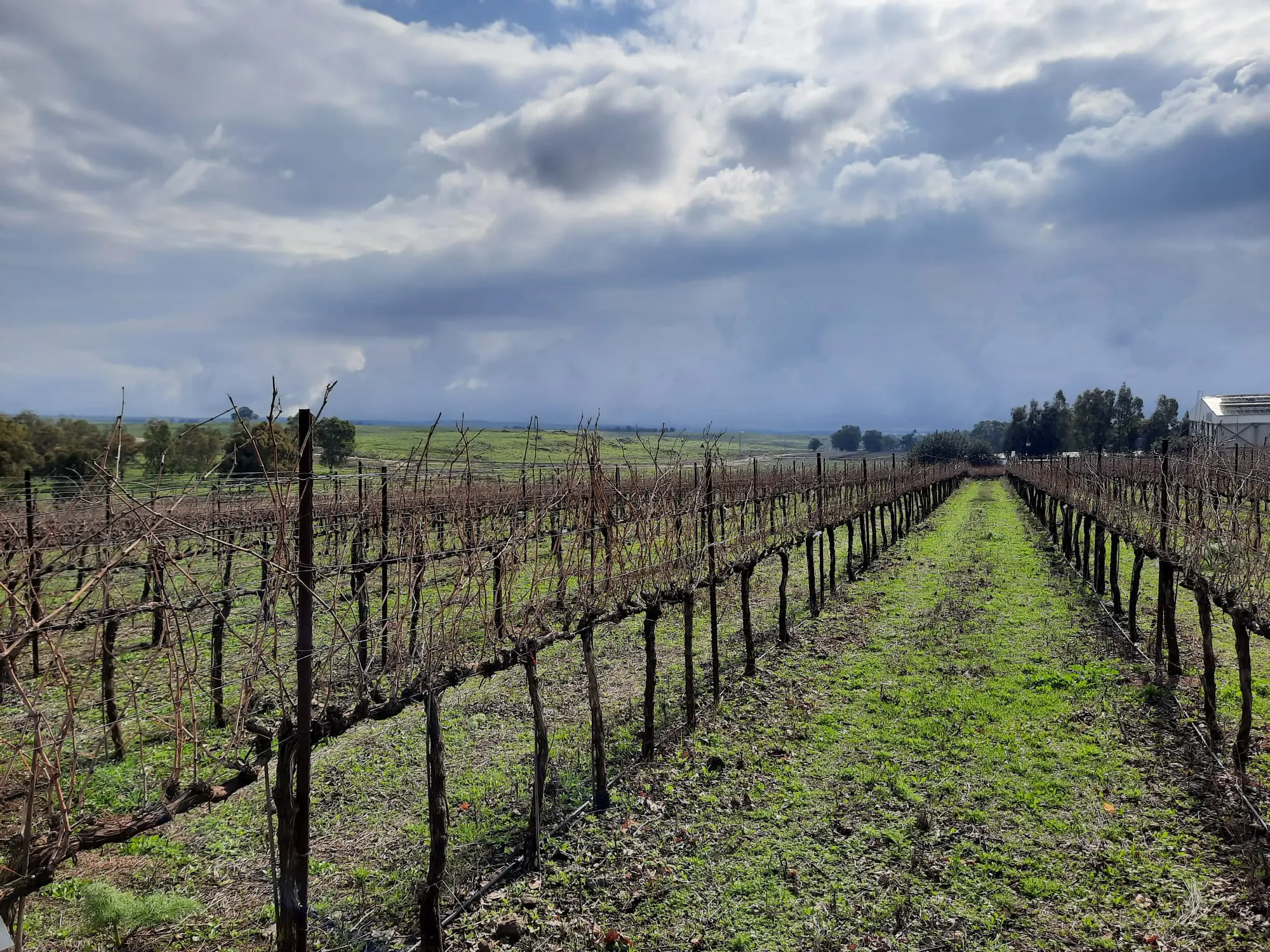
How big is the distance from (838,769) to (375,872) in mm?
4436

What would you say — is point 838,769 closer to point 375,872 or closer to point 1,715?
point 375,872

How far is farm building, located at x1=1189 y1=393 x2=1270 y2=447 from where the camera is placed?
188 feet

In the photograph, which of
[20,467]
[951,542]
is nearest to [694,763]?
[951,542]

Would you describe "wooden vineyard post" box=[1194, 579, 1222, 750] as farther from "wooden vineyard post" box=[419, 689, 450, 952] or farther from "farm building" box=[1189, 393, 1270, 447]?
"farm building" box=[1189, 393, 1270, 447]

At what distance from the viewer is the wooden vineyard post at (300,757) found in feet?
13.7

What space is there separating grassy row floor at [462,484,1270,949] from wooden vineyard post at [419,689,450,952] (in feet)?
1.22

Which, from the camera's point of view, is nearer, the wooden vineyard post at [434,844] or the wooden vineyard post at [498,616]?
the wooden vineyard post at [434,844]

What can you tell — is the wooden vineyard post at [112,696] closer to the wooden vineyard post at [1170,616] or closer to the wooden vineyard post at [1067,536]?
the wooden vineyard post at [1170,616]

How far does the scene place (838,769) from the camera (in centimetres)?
743

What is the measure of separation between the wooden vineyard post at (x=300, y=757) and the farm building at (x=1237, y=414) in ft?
215

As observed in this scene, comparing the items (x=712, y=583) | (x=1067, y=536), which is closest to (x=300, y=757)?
(x=712, y=583)

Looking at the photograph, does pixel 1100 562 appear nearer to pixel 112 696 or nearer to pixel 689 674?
pixel 689 674

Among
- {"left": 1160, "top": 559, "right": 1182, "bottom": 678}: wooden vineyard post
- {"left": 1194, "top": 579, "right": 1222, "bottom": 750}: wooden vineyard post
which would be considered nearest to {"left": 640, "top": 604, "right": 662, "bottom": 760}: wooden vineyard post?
{"left": 1194, "top": 579, "right": 1222, "bottom": 750}: wooden vineyard post

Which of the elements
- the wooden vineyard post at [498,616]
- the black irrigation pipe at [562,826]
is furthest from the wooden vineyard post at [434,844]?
the wooden vineyard post at [498,616]
